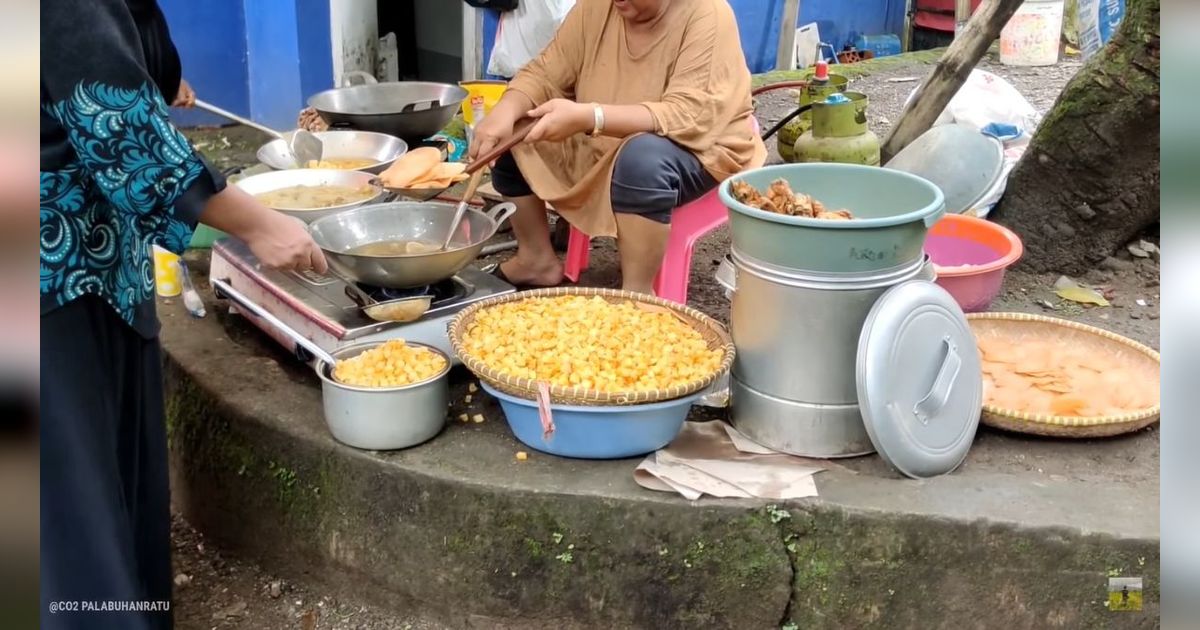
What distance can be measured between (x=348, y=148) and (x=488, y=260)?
73 cm

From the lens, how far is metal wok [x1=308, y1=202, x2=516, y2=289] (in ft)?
9.73

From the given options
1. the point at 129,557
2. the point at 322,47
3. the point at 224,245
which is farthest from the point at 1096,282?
the point at 322,47

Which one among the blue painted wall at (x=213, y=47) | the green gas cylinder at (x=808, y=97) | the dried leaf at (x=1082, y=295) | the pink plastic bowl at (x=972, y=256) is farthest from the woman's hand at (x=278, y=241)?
the blue painted wall at (x=213, y=47)

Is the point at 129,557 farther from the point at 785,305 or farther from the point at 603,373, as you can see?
the point at 785,305

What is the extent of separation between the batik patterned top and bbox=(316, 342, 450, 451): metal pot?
1.88ft

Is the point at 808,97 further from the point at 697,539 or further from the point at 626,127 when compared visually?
the point at 697,539

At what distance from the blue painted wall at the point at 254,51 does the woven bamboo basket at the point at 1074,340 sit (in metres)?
4.59

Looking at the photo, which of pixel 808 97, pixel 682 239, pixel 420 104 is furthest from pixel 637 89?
pixel 808 97

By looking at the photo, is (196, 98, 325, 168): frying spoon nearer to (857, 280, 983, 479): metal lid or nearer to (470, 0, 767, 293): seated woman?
(470, 0, 767, 293): seated woman

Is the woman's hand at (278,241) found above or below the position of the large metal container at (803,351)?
above

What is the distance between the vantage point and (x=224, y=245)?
350 centimetres

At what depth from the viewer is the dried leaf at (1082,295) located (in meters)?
4.10

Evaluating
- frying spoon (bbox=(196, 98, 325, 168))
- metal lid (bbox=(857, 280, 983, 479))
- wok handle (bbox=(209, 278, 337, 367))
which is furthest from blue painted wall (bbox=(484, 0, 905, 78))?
metal lid (bbox=(857, 280, 983, 479))

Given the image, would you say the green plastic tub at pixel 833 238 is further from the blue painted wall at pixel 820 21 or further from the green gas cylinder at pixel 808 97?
the blue painted wall at pixel 820 21
